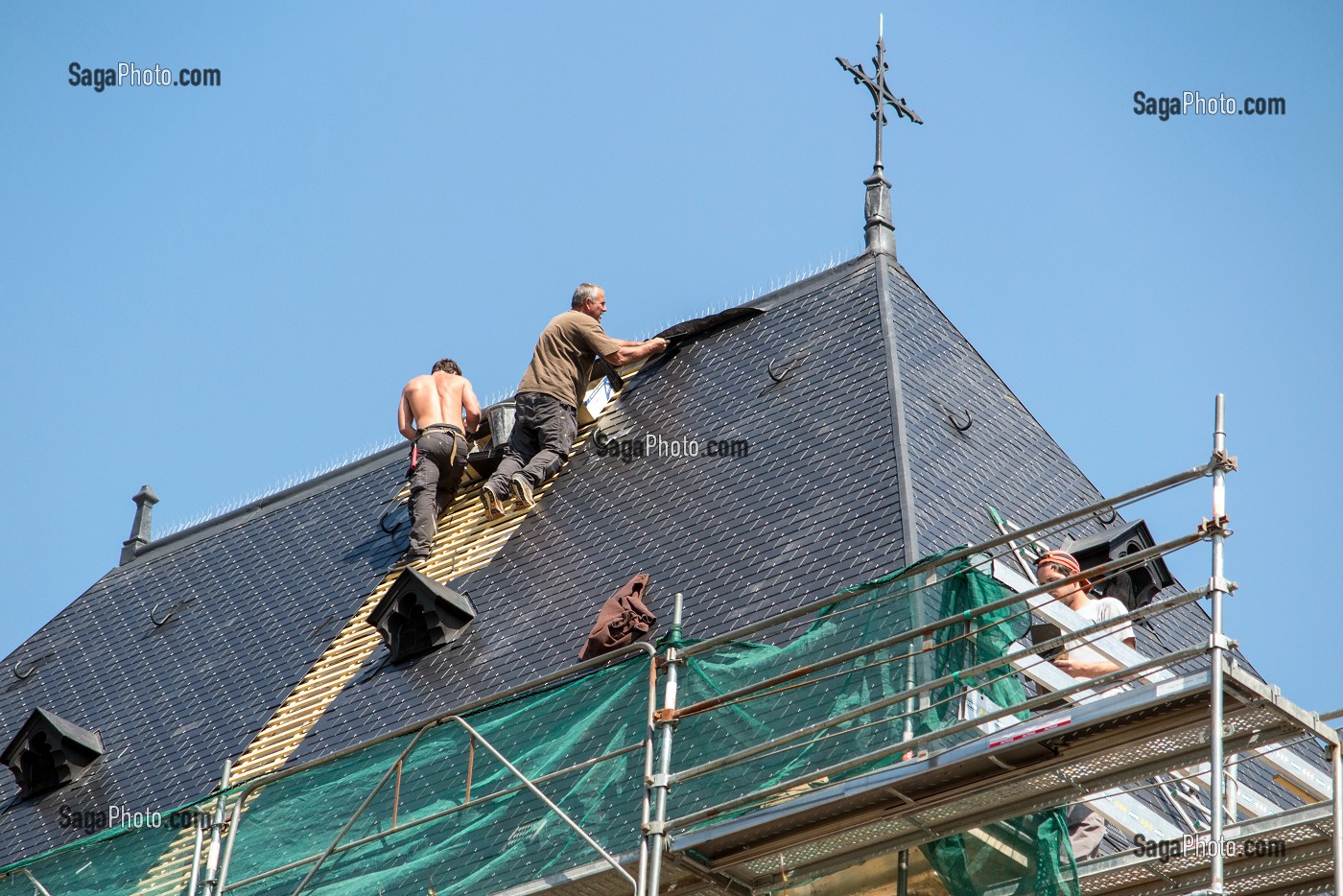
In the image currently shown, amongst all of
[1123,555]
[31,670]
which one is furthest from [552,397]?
[31,670]

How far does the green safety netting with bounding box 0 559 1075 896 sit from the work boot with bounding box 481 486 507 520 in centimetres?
482

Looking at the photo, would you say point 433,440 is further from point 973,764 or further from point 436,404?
point 973,764

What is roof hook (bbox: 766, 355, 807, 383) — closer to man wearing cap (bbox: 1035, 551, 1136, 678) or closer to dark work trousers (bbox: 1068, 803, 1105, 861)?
man wearing cap (bbox: 1035, 551, 1136, 678)

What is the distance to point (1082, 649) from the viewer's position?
13891 millimetres

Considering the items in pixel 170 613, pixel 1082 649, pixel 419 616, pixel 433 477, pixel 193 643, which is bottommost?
pixel 1082 649

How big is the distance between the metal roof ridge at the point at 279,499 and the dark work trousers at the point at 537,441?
11.9 ft

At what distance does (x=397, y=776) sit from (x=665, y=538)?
4016 mm

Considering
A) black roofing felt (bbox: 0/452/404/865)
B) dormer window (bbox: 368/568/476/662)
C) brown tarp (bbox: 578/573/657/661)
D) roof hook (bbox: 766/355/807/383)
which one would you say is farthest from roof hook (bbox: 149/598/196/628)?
brown tarp (bbox: 578/573/657/661)

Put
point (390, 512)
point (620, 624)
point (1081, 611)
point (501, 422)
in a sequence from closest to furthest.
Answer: point (1081, 611)
point (620, 624)
point (501, 422)
point (390, 512)

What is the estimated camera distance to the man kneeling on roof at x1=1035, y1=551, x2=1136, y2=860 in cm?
1341

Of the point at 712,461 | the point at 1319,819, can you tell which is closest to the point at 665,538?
the point at 712,461

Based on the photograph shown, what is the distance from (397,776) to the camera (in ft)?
49.7

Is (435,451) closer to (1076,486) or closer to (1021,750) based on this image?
(1076,486)

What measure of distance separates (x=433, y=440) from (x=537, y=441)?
1037 millimetres
